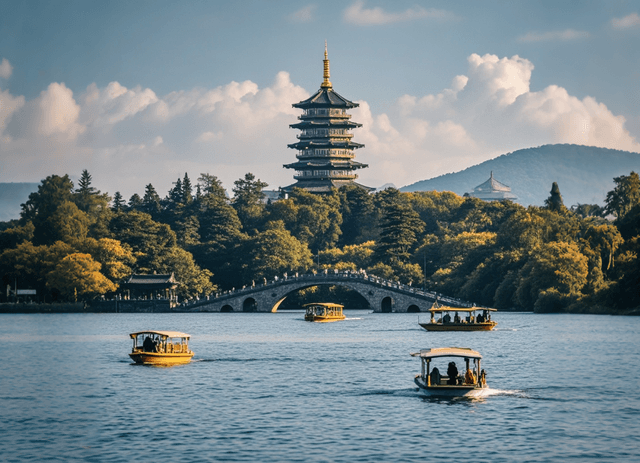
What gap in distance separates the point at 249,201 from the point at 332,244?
13.8 metres

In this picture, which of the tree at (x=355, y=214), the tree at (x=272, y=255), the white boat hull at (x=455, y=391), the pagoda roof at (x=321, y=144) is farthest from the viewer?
the pagoda roof at (x=321, y=144)

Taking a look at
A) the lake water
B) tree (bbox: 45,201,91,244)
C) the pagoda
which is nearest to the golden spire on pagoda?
the pagoda

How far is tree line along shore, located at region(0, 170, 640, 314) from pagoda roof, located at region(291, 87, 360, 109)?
12.3m

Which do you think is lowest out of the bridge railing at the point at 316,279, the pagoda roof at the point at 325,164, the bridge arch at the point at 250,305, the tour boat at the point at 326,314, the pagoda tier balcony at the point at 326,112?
the tour boat at the point at 326,314

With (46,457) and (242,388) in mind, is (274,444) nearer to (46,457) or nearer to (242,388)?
(46,457)

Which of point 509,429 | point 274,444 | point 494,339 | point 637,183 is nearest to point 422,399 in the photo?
point 509,429

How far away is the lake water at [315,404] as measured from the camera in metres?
32.4

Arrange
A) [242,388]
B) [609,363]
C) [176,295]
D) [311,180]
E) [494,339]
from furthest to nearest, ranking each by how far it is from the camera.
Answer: [311,180], [176,295], [494,339], [609,363], [242,388]

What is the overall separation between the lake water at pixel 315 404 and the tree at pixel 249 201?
79.0 meters

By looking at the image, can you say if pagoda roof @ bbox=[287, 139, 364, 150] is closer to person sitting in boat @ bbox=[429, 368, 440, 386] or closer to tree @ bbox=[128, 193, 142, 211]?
tree @ bbox=[128, 193, 142, 211]

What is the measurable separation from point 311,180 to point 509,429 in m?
128

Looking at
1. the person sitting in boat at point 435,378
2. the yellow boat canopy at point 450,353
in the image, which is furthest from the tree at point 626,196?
the person sitting in boat at point 435,378

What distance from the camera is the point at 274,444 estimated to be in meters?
33.1

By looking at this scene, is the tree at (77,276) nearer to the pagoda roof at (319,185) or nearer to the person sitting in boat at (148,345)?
the pagoda roof at (319,185)
